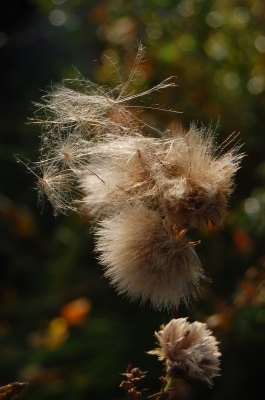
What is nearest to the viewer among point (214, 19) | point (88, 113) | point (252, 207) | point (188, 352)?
point (188, 352)

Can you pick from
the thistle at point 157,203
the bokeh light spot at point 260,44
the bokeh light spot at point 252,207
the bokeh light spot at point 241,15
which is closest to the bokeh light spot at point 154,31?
the bokeh light spot at point 241,15

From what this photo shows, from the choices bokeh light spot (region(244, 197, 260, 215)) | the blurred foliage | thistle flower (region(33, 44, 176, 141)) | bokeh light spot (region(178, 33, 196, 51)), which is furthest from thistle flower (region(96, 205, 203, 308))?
bokeh light spot (region(178, 33, 196, 51))

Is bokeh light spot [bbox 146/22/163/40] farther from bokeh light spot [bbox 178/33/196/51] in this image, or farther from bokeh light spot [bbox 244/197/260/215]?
bokeh light spot [bbox 244/197/260/215]

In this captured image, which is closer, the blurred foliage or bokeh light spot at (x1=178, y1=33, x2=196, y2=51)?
the blurred foliage

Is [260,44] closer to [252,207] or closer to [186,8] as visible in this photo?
[186,8]

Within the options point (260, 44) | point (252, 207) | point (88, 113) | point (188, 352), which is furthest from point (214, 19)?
point (188, 352)

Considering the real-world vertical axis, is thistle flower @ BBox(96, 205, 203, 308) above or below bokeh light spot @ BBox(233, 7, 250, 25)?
below

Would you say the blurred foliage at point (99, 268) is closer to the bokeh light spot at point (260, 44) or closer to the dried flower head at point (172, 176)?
the bokeh light spot at point (260, 44)

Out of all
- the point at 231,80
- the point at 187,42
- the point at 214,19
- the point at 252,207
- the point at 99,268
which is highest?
the point at 214,19
